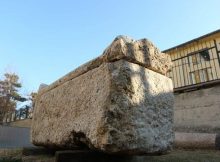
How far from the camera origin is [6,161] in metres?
2.54

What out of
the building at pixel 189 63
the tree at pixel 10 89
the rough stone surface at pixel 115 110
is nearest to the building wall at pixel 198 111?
the building at pixel 189 63

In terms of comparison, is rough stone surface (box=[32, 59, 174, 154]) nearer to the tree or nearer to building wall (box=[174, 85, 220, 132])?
building wall (box=[174, 85, 220, 132])

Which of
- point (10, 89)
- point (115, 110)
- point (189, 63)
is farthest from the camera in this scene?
point (10, 89)

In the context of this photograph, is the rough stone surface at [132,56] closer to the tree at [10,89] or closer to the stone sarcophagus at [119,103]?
the stone sarcophagus at [119,103]

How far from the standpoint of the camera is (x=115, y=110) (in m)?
1.71

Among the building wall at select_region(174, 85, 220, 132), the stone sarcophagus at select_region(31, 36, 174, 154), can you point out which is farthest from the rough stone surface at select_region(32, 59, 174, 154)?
the building wall at select_region(174, 85, 220, 132)

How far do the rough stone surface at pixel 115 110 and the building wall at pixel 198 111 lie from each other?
9.40 feet

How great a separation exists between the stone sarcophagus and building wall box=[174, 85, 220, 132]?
2874 millimetres

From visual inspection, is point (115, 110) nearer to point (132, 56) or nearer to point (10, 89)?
point (132, 56)

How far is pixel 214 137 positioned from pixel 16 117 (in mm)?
13814

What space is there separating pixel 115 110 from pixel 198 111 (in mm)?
3831

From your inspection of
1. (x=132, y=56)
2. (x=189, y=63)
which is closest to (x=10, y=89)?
(x=189, y=63)

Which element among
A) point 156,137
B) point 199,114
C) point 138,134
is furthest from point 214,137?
point 138,134

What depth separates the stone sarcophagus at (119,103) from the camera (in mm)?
1718
